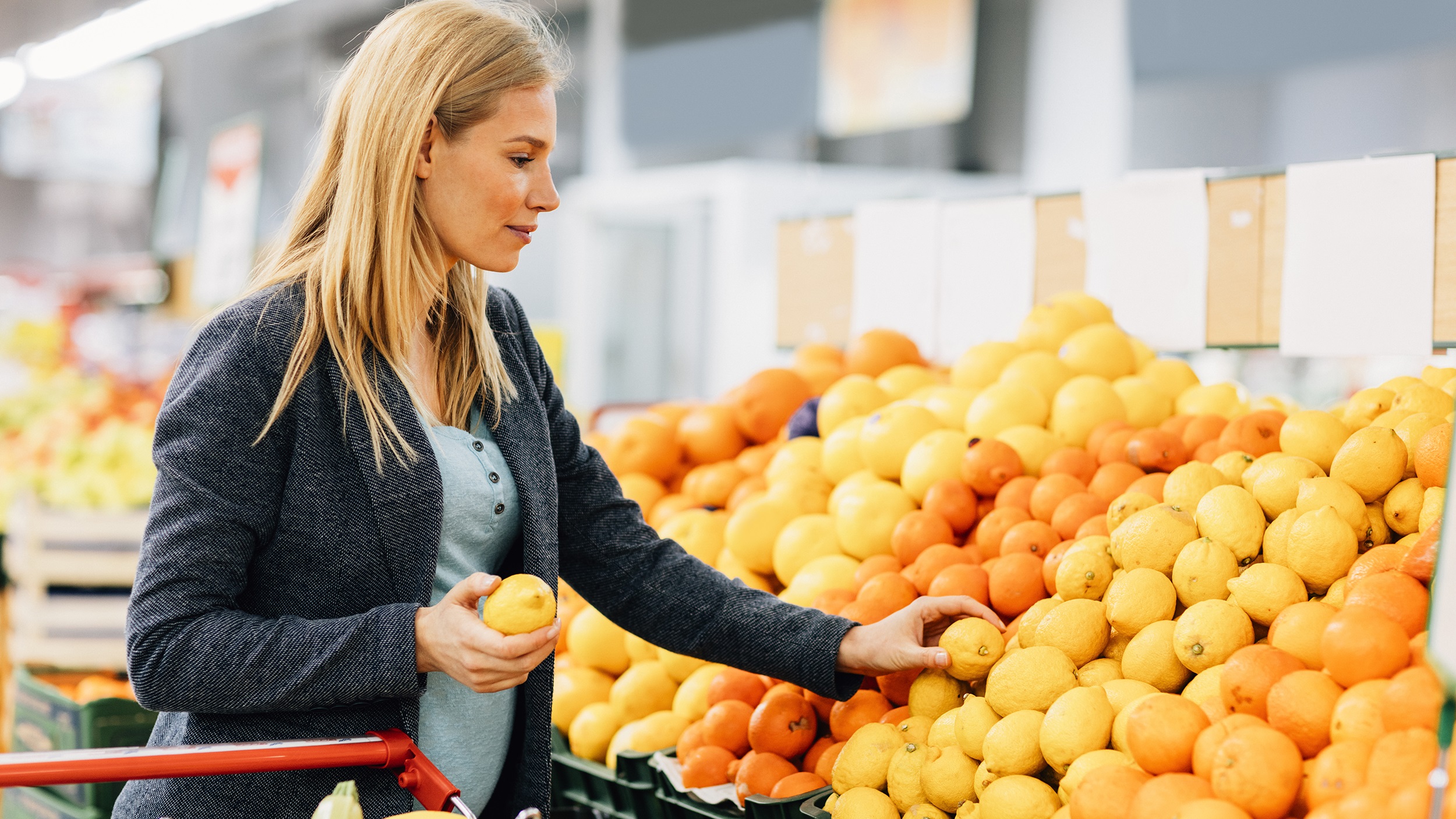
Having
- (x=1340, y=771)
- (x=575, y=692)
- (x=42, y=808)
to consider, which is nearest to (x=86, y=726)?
(x=42, y=808)

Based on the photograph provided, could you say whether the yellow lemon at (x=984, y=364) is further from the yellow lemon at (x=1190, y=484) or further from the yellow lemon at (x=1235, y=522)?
the yellow lemon at (x=1235, y=522)

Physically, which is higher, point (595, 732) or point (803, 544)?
point (803, 544)

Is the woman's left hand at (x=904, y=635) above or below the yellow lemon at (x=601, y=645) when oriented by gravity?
above

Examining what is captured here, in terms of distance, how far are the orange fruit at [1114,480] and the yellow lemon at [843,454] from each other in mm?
475

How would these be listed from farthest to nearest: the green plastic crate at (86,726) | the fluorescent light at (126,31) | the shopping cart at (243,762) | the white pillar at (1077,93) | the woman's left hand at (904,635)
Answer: the fluorescent light at (126,31)
the white pillar at (1077,93)
the green plastic crate at (86,726)
the woman's left hand at (904,635)
the shopping cart at (243,762)

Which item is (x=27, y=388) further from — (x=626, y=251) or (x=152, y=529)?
(x=152, y=529)

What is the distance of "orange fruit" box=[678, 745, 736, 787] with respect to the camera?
1664mm

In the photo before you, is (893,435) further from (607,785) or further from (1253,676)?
(1253,676)

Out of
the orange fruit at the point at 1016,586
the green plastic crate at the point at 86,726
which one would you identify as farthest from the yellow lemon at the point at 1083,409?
the green plastic crate at the point at 86,726

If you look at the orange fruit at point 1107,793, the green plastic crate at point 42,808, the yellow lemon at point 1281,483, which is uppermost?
the yellow lemon at point 1281,483

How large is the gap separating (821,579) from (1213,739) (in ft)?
2.90

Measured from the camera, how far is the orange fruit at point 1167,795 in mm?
1065

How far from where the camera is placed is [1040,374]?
2.11 m

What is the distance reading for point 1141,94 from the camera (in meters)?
5.07
